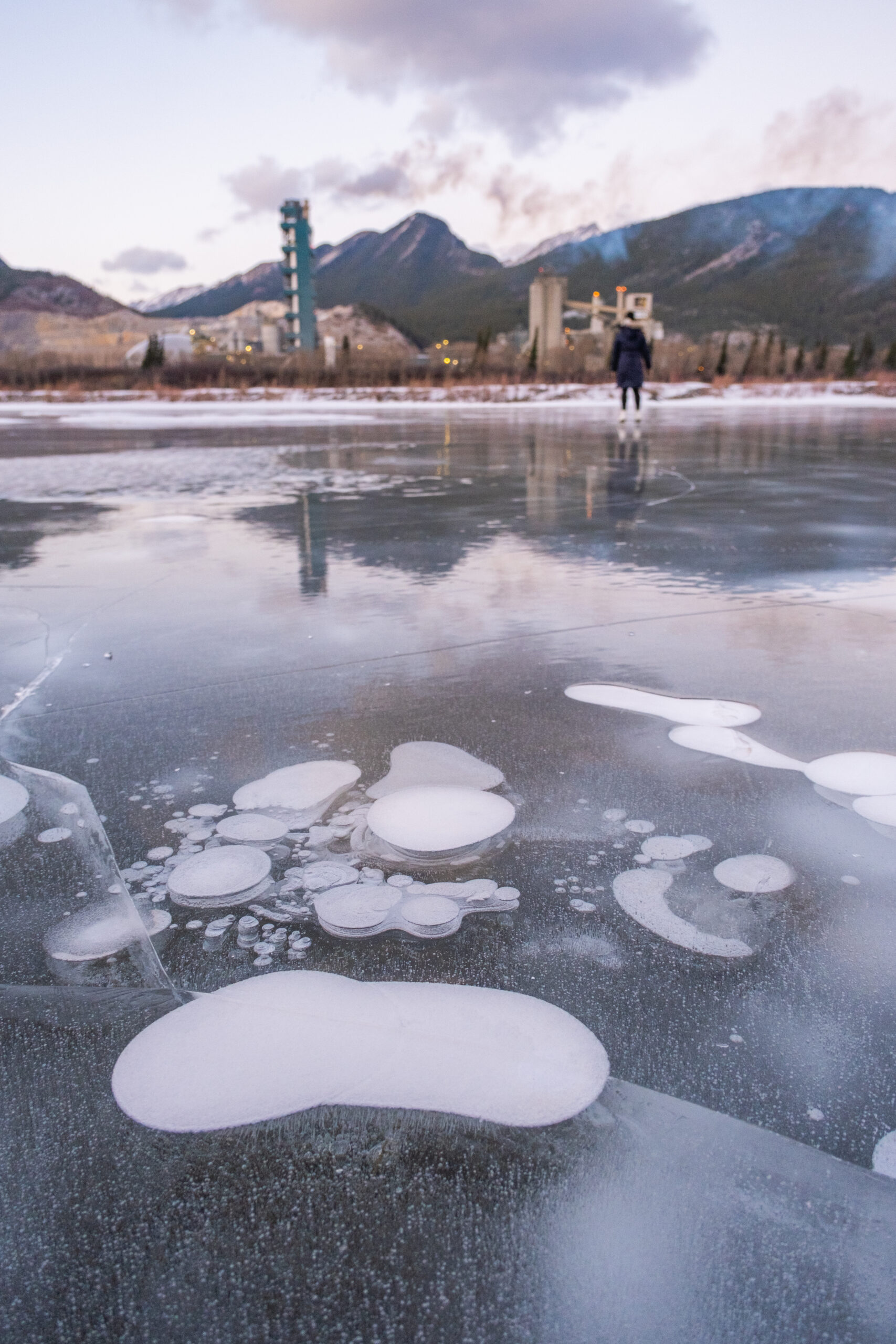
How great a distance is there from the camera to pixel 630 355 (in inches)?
585

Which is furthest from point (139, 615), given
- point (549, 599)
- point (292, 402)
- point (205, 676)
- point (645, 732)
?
point (292, 402)

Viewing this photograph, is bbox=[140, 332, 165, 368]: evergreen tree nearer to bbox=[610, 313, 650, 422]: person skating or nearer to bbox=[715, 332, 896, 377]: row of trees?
bbox=[715, 332, 896, 377]: row of trees

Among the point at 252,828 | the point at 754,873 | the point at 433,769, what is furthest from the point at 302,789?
the point at 754,873

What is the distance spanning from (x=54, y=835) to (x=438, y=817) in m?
0.78

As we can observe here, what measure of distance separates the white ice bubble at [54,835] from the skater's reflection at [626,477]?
4.52 metres

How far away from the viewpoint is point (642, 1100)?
1.15m

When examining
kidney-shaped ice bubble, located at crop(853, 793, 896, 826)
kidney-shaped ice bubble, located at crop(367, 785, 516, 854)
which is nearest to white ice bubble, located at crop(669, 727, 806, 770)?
kidney-shaped ice bubble, located at crop(853, 793, 896, 826)

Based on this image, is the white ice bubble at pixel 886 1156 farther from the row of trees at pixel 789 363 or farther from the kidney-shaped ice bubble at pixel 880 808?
the row of trees at pixel 789 363

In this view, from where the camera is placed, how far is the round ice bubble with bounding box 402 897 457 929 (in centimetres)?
154

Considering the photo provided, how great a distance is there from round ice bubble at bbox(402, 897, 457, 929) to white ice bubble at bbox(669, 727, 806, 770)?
3.09 feet

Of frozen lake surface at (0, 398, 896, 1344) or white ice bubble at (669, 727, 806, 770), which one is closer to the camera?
frozen lake surface at (0, 398, 896, 1344)

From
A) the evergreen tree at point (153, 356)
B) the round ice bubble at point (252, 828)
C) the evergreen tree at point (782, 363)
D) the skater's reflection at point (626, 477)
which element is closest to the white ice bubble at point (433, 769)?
the round ice bubble at point (252, 828)

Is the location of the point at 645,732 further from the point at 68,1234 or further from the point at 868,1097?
the point at 68,1234

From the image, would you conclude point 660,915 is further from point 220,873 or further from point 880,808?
point 220,873
